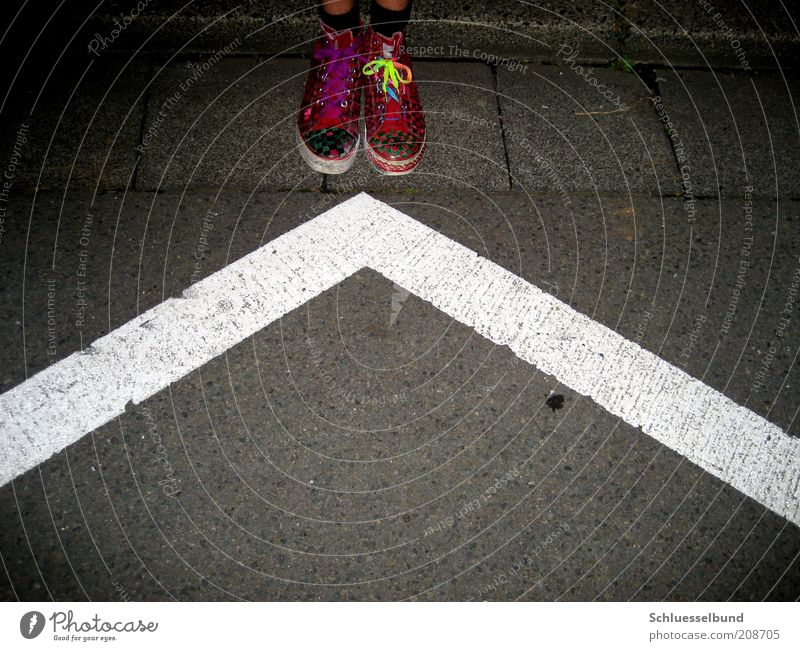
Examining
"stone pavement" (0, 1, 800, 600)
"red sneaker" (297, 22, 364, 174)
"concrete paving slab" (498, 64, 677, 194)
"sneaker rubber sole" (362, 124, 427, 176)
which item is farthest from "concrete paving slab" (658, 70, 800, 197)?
"red sneaker" (297, 22, 364, 174)

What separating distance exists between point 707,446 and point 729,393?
0.21 meters

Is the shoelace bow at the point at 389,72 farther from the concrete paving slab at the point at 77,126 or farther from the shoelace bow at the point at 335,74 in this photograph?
the concrete paving slab at the point at 77,126

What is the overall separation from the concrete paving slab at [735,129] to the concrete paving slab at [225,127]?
150 centimetres

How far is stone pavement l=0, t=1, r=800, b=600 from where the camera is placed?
1606 millimetres

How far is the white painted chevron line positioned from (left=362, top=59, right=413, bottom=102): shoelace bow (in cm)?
48

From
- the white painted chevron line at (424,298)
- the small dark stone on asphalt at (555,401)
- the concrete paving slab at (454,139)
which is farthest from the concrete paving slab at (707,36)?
the small dark stone on asphalt at (555,401)

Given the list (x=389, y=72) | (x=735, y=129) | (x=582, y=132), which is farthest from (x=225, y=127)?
(x=735, y=129)

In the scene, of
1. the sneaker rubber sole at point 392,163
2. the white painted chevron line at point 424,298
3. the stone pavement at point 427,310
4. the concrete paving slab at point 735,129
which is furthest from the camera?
the concrete paving slab at point 735,129

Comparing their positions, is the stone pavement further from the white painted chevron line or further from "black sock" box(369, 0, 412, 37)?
"black sock" box(369, 0, 412, 37)

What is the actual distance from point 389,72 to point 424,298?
90 centimetres
